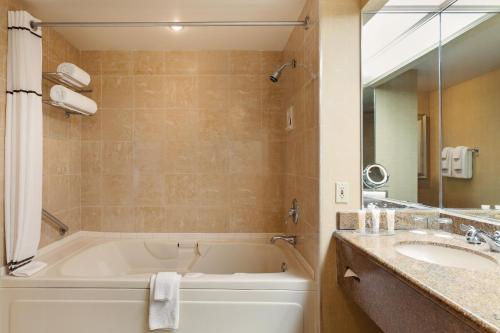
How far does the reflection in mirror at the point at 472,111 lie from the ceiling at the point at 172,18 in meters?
0.99

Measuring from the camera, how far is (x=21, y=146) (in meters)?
1.78

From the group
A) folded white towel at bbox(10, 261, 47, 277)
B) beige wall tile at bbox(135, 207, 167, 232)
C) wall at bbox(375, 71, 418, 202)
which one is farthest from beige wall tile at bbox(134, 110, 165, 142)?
wall at bbox(375, 71, 418, 202)

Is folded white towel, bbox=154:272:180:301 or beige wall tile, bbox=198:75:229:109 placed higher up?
beige wall tile, bbox=198:75:229:109

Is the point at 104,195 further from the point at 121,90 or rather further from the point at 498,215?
the point at 498,215

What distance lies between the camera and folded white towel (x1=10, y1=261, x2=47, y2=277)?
1.75 meters

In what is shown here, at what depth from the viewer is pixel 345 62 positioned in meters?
1.70

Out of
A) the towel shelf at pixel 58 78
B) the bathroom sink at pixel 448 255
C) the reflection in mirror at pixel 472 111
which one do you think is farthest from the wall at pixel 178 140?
the bathroom sink at pixel 448 255

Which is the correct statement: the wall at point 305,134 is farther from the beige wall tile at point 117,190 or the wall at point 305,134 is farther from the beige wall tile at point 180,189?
the beige wall tile at point 117,190

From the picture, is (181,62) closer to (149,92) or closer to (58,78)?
(149,92)

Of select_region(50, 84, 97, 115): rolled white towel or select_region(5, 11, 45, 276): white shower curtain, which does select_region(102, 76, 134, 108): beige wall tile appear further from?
select_region(5, 11, 45, 276): white shower curtain

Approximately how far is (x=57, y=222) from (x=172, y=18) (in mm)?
1740

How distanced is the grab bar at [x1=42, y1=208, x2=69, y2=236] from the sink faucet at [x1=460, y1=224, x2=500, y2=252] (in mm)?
2575

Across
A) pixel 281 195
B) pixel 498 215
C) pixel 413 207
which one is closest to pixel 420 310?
pixel 498 215

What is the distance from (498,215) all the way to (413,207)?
1.40 feet
